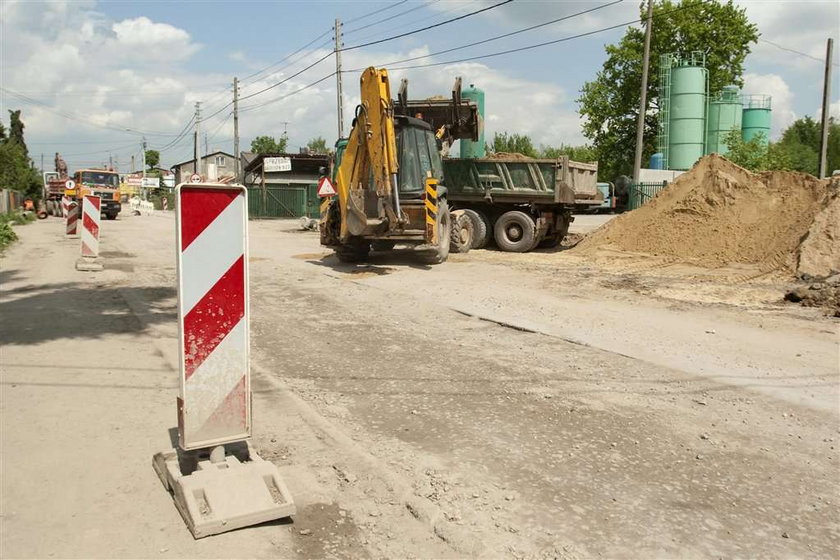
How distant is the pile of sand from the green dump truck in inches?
52.2

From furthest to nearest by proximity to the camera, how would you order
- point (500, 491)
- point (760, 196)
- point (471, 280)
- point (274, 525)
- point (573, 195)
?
point (573, 195) < point (760, 196) < point (471, 280) < point (500, 491) < point (274, 525)

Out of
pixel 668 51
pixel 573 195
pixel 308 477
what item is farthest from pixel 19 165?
pixel 308 477

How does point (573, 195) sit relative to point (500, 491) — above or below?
above

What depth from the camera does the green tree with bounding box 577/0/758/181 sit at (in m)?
54.8

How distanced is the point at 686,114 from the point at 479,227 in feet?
130

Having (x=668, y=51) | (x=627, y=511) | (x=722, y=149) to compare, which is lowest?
(x=627, y=511)

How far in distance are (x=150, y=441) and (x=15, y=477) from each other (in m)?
0.81

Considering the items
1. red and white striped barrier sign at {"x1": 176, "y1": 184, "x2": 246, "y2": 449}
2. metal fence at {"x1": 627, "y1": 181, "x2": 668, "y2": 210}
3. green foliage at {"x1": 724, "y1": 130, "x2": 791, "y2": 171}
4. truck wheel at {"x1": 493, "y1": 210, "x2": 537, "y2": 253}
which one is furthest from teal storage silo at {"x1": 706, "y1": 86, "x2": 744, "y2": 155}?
red and white striped barrier sign at {"x1": 176, "y1": 184, "x2": 246, "y2": 449}

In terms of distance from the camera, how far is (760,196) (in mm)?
15828

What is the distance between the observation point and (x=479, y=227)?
18.2 metres

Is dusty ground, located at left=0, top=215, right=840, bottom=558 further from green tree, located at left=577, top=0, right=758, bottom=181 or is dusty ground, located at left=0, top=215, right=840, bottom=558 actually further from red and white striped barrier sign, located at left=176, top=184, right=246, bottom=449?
green tree, located at left=577, top=0, right=758, bottom=181

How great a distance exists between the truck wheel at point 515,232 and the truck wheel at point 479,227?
28cm

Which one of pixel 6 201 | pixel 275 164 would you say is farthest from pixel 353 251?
pixel 275 164

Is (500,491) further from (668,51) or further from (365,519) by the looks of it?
(668,51)
